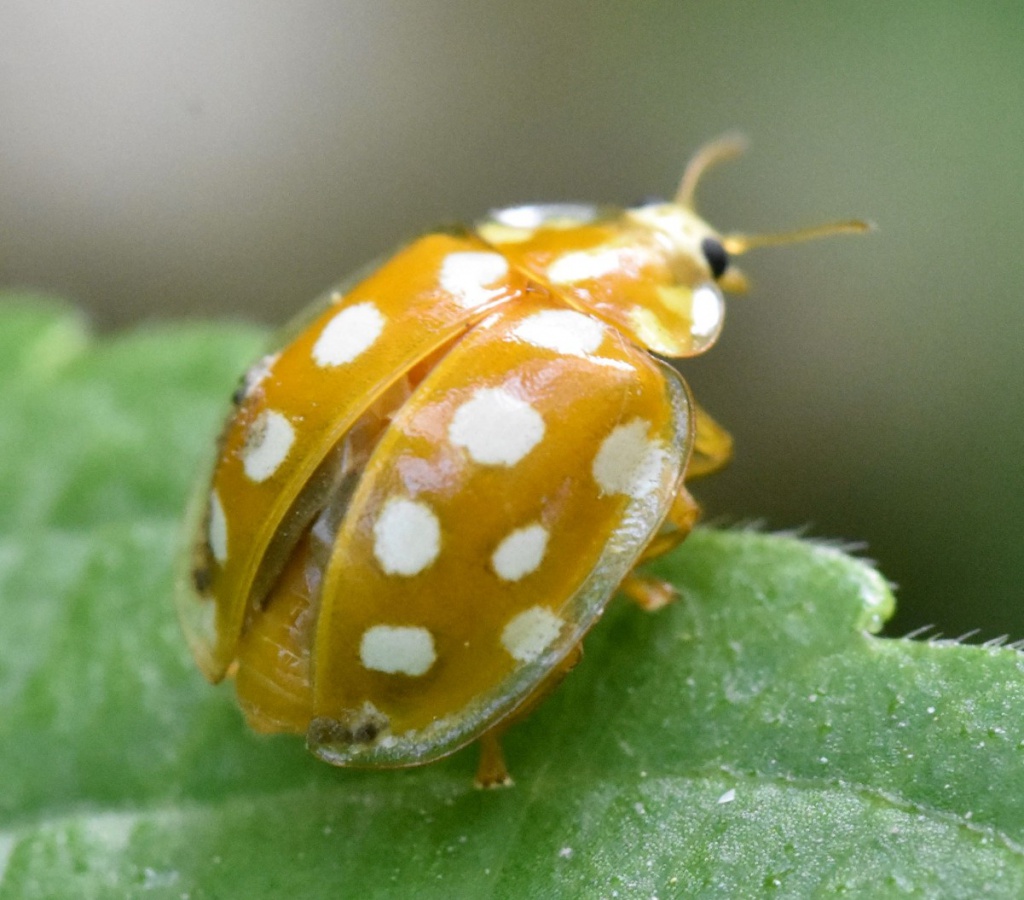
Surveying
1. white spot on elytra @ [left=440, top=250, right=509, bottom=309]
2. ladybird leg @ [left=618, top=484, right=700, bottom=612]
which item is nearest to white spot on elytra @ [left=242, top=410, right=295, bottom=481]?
white spot on elytra @ [left=440, top=250, right=509, bottom=309]

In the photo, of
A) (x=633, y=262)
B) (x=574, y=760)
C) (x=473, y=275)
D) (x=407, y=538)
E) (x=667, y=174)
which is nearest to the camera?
(x=407, y=538)

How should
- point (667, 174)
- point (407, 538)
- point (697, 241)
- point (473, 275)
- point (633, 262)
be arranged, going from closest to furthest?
1. point (407, 538)
2. point (473, 275)
3. point (633, 262)
4. point (697, 241)
5. point (667, 174)

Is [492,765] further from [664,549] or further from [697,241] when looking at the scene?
[697,241]

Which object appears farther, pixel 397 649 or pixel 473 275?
pixel 473 275

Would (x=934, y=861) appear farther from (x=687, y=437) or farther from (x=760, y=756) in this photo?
(x=687, y=437)

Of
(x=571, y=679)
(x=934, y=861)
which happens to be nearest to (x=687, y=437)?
(x=571, y=679)

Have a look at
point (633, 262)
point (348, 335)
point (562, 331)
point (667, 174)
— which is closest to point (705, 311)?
point (633, 262)

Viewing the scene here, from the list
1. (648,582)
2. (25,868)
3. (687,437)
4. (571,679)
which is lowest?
(25,868)
